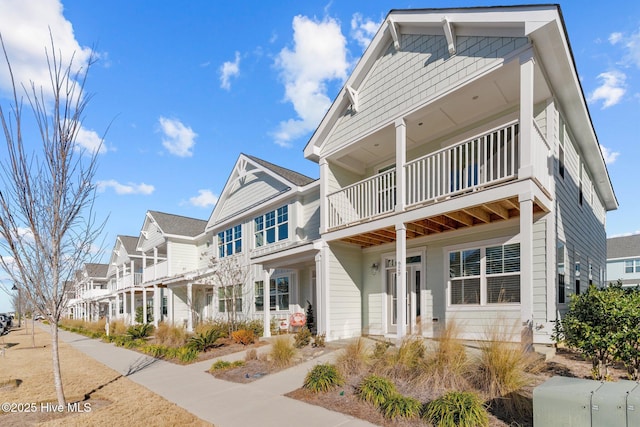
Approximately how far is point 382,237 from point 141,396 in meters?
7.64

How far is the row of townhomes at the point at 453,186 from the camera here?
25.4 ft

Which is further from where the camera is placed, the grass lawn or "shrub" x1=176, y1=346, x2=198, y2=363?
"shrub" x1=176, y1=346, x2=198, y2=363

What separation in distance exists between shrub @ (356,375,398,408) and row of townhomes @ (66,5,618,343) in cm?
187

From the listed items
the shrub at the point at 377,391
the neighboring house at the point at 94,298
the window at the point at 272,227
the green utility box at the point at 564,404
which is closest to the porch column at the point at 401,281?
the shrub at the point at 377,391

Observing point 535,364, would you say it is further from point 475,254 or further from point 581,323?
point 475,254

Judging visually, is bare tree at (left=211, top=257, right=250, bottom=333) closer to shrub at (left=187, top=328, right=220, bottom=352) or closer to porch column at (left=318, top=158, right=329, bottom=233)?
shrub at (left=187, top=328, right=220, bottom=352)

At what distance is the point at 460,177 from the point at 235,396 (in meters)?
6.59

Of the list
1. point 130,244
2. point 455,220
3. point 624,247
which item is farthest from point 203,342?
point 624,247

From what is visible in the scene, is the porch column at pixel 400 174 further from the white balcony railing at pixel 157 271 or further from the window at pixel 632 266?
the window at pixel 632 266

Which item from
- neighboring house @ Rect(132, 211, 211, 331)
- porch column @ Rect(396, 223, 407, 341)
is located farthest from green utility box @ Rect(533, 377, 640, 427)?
neighboring house @ Rect(132, 211, 211, 331)

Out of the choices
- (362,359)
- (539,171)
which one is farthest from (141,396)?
(539,171)

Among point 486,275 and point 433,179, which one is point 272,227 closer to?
point 433,179

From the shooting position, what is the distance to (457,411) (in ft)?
15.8

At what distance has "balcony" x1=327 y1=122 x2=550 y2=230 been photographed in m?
8.34
